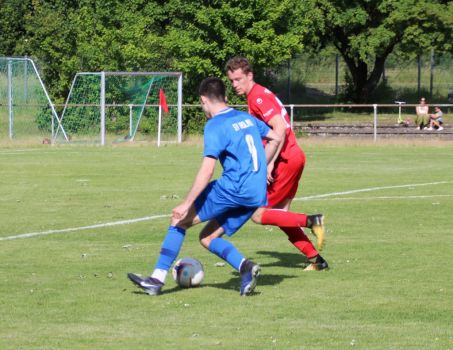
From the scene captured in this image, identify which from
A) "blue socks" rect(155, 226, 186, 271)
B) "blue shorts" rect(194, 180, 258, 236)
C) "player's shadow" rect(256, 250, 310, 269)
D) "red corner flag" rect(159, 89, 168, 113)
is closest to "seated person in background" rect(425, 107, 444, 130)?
"red corner flag" rect(159, 89, 168, 113)

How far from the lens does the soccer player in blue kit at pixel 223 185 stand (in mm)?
8844

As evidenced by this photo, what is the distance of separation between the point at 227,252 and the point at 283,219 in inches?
49.3

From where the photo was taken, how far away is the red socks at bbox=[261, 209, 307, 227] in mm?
10336

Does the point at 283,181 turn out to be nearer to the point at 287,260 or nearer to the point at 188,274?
the point at 287,260

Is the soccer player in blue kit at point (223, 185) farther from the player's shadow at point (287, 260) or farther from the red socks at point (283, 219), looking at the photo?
the player's shadow at point (287, 260)

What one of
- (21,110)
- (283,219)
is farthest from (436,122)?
(283,219)

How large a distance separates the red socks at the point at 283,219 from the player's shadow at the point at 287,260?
2.80 ft

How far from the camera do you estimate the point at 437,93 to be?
6084cm

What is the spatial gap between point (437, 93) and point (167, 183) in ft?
135

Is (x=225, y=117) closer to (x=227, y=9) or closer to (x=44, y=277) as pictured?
(x=44, y=277)

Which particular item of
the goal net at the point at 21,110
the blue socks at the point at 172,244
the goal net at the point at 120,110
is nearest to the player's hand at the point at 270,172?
the blue socks at the point at 172,244

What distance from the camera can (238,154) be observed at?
8.94m

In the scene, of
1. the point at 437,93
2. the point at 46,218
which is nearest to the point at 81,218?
the point at 46,218

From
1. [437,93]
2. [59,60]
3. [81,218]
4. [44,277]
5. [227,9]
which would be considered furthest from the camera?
[437,93]
